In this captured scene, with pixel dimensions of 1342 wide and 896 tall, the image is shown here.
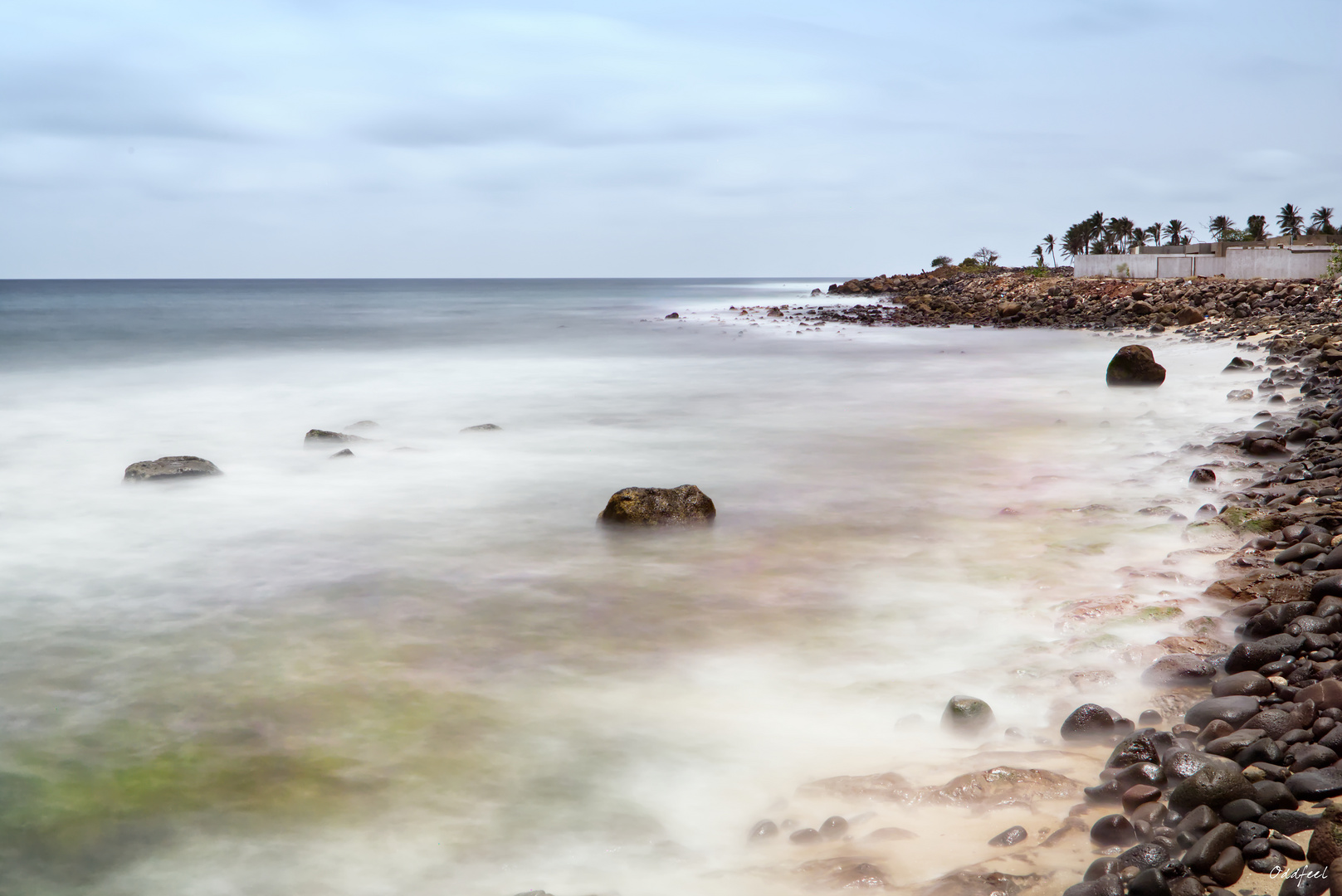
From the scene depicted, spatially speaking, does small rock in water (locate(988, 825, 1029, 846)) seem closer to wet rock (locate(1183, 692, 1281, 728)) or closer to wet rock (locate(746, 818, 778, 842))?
wet rock (locate(746, 818, 778, 842))

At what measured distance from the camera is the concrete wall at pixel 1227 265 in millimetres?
34812

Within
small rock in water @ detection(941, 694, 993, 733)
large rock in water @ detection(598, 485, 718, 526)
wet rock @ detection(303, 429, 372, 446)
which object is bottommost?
small rock in water @ detection(941, 694, 993, 733)

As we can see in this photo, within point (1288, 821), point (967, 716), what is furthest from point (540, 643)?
point (1288, 821)

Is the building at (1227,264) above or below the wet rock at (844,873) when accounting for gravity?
above

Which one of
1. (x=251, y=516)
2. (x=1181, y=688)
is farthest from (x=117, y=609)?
(x=1181, y=688)

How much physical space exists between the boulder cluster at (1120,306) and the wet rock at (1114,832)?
68.8ft

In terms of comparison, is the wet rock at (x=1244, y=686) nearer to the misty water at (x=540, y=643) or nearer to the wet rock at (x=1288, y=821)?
the misty water at (x=540, y=643)

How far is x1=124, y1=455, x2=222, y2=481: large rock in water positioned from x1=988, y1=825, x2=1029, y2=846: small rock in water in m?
9.18

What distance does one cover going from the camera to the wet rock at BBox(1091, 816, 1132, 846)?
3.09 metres

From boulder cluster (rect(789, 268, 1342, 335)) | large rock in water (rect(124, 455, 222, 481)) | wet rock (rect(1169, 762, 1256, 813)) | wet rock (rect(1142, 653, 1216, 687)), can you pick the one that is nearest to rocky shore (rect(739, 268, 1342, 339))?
boulder cluster (rect(789, 268, 1342, 335))

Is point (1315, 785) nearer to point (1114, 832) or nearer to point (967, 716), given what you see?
point (1114, 832)

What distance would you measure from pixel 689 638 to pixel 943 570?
1981 millimetres

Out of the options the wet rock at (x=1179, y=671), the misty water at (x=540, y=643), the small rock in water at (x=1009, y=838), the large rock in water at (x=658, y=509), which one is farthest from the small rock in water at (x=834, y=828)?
the large rock in water at (x=658, y=509)

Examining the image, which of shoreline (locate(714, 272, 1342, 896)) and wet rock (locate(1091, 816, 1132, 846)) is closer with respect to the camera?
shoreline (locate(714, 272, 1342, 896))
